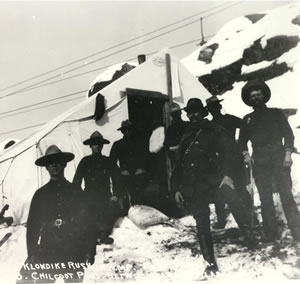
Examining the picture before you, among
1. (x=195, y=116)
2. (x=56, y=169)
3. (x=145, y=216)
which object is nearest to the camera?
(x=56, y=169)

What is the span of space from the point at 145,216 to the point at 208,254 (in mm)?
858

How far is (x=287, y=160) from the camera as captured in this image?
3.59 m

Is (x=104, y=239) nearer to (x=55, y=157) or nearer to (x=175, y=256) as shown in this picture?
(x=175, y=256)

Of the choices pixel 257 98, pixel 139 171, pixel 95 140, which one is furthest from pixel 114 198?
pixel 257 98

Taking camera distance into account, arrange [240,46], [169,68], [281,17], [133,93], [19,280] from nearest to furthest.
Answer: [19,280] < [281,17] < [133,93] < [169,68] < [240,46]

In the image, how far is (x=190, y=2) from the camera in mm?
4395

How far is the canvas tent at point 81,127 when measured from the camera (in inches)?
180

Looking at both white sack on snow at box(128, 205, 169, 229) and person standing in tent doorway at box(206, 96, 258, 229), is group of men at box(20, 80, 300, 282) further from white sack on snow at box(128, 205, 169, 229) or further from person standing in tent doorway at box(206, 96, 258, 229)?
white sack on snow at box(128, 205, 169, 229)

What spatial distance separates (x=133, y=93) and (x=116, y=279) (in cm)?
224

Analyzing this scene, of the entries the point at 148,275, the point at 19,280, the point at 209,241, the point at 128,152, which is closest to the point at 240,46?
the point at 128,152

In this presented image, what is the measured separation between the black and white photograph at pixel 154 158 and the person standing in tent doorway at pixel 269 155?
10mm

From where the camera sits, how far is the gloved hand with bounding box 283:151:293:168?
141 inches

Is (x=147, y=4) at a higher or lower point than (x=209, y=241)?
higher

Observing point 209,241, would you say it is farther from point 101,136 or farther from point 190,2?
point 190,2
